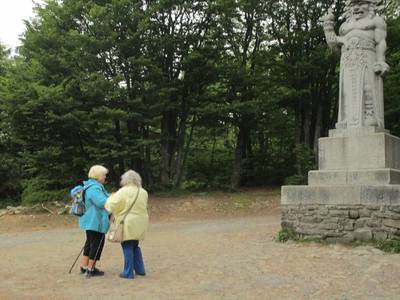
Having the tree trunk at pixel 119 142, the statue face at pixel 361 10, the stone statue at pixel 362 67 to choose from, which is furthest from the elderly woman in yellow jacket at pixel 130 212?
the tree trunk at pixel 119 142

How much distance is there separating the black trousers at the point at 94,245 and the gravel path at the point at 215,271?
34cm

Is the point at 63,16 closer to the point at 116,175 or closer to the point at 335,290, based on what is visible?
the point at 116,175

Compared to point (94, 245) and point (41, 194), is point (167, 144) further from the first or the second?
point (94, 245)

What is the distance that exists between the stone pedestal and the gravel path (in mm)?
528

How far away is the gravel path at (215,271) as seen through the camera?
605 centimetres

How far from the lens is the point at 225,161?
2595 cm

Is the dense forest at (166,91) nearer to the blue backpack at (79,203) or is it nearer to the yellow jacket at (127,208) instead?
the blue backpack at (79,203)

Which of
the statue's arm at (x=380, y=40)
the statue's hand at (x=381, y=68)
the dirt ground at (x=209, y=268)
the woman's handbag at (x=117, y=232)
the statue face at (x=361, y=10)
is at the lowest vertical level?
the dirt ground at (x=209, y=268)

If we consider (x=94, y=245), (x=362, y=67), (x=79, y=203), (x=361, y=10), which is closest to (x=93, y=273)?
(x=94, y=245)

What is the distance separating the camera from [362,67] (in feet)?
34.2

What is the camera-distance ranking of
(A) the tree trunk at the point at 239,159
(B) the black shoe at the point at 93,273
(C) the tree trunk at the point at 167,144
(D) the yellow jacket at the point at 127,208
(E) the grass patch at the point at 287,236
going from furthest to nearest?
(A) the tree trunk at the point at 239,159 < (C) the tree trunk at the point at 167,144 < (E) the grass patch at the point at 287,236 < (B) the black shoe at the point at 93,273 < (D) the yellow jacket at the point at 127,208

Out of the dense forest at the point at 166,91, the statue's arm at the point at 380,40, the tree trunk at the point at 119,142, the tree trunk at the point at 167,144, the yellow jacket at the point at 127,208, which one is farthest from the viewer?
the tree trunk at the point at 167,144

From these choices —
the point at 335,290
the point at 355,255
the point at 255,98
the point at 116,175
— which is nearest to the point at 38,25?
the point at 116,175

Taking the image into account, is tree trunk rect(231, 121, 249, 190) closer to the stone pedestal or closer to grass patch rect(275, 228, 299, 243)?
grass patch rect(275, 228, 299, 243)
